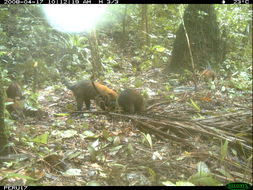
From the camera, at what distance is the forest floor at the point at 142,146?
324cm

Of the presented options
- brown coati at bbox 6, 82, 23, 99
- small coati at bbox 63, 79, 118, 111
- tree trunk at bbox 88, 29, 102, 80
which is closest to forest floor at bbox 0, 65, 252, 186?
small coati at bbox 63, 79, 118, 111

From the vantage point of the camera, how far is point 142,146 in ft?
13.9

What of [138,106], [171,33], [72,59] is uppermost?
[171,33]

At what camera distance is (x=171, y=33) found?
11.0 m

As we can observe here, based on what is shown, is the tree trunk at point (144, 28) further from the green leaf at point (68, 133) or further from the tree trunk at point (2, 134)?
the tree trunk at point (2, 134)

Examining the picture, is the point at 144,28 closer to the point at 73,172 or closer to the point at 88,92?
the point at 88,92

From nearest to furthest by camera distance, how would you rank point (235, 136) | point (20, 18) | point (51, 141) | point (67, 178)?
point (67, 178)
point (235, 136)
point (51, 141)
point (20, 18)

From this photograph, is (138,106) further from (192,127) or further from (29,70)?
(29,70)

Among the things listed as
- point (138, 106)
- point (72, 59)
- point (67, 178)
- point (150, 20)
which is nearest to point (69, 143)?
point (67, 178)

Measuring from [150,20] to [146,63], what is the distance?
1404 mm

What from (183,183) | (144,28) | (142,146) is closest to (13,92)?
(142,146)

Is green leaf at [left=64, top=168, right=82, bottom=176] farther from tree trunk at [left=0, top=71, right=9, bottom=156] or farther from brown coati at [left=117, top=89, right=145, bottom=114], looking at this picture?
brown coati at [left=117, top=89, right=145, bottom=114]

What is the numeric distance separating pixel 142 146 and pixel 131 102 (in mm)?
1536

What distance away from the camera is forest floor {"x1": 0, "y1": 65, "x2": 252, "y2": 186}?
324cm
